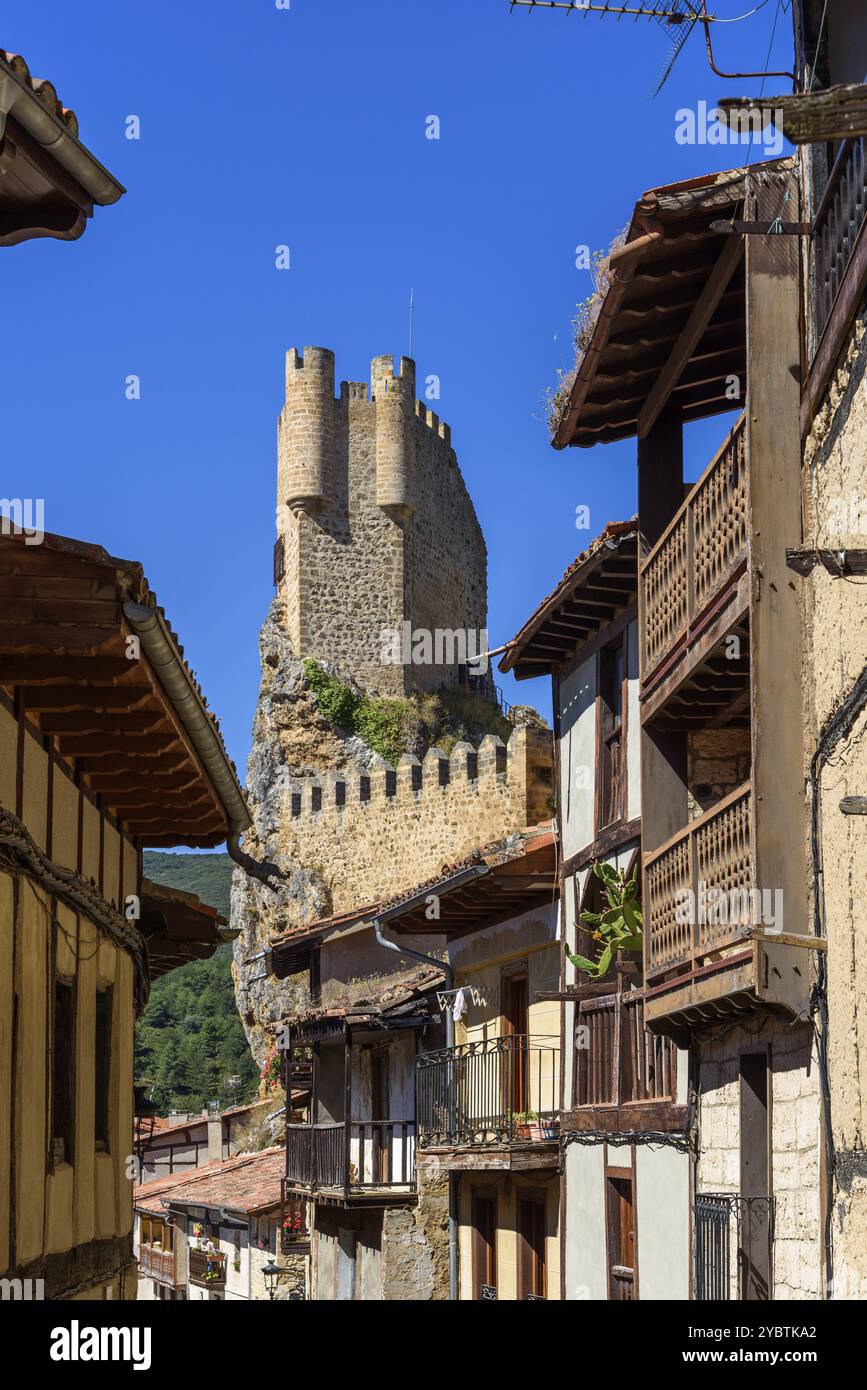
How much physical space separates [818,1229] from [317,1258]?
2100 centimetres

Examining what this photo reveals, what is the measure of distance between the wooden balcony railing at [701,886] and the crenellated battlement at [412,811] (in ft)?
93.1

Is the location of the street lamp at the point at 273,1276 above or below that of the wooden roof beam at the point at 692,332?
below

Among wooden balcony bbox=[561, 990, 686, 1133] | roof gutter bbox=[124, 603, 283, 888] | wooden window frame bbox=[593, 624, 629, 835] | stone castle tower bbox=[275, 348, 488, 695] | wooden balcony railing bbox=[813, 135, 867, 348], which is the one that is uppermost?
stone castle tower bbox=[275, 348, 488, 695]

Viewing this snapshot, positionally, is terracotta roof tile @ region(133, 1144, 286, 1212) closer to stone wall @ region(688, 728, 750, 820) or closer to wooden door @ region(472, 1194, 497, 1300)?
wooden door @ region(472, 1194, 497, 1300)

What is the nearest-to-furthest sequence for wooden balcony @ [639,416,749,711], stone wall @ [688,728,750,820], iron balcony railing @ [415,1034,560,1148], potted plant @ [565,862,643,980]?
wooden balcony @ [639,416,749,711] < stone wall @ [688,728,750,820] < potted plant @ [565,862,643,980] < iron balcony railing @ [415,1034,560,1148]

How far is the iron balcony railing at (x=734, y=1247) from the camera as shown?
11.6 metres

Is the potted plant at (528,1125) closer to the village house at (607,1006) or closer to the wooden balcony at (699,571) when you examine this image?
the village house at (607,1006)

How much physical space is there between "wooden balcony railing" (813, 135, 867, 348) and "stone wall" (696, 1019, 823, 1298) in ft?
13.4

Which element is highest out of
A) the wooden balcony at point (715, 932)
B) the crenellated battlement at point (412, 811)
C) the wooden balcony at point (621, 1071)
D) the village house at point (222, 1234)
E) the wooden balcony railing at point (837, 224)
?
the crenellated battlement at point (412, 811)

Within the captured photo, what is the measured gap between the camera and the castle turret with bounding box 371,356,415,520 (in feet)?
191

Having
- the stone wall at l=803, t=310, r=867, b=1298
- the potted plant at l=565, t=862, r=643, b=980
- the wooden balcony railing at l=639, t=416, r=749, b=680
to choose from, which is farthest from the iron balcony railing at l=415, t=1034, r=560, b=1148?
the stone wall at l=803, t=310, r=867, b=1298

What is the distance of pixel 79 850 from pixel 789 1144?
4.72 meters

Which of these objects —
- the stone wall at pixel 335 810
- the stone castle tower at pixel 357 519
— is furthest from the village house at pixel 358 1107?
the stone castle tower at pixel 357 519
